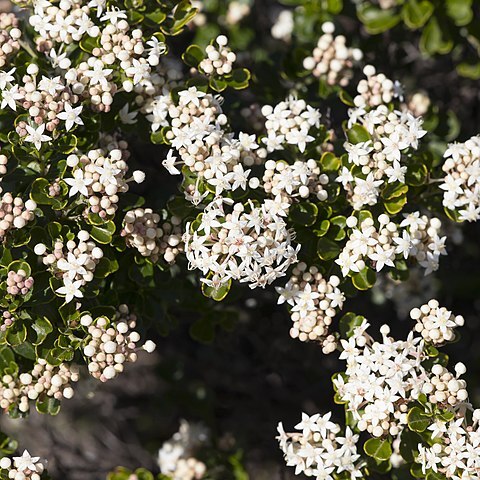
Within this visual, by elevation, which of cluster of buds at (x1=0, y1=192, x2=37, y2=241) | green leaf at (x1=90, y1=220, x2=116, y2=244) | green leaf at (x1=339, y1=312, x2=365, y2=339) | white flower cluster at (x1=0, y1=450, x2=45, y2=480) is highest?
cluster of buds at (x1=0, y1=192, x2=37, y2=241)

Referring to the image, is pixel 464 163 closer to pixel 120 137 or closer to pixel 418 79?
pixel 120 137

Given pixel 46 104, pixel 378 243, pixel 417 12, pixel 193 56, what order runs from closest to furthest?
pixel 46 104 → pixel 378 243 → pixel 193 56 → pixel 417 12

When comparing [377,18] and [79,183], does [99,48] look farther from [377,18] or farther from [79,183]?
[377,18]

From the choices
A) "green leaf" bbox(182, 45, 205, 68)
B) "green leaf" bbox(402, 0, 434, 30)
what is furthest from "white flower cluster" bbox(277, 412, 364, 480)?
"green leaf" bbox(402, 0, 434, 30)

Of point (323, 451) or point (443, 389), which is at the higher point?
point (443, 389)

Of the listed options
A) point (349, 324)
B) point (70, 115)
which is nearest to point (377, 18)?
point (349, 324)

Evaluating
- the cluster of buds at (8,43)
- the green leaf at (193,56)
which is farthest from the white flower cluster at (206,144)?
the cluster of buds at (8,43)

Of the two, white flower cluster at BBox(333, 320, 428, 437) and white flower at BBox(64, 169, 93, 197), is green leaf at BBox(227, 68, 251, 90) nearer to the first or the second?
white flower at BBox(64, 169, 93, 197)
